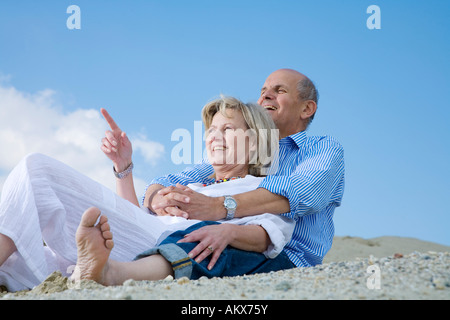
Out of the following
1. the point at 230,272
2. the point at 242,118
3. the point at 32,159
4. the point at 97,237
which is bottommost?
the point at 230,272

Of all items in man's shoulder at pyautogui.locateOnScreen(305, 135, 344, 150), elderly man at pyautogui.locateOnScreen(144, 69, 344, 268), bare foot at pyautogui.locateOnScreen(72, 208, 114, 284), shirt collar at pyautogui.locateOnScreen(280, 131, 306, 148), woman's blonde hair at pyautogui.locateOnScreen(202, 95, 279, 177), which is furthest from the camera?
shirt collar at pyautogui.locateOnScreen(280, 131, 306, 148)

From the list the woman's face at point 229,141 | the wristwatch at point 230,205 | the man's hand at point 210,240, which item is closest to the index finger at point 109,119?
the woman's face at point 229,141

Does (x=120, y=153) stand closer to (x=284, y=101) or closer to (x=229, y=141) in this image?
(x=229, y=141)

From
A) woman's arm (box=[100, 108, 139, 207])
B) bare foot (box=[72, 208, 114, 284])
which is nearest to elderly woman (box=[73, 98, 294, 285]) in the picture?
bare foot (box=[72, 208, 114, 284])

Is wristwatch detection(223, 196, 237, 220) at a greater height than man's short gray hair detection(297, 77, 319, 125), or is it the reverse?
man's short gray hair detection(297, 77, 319, 125)

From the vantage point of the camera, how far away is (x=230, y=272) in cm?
290

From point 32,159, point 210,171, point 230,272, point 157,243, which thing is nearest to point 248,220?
point 230,272

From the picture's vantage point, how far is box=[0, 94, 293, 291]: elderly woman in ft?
7.96

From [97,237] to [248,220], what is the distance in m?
1.18

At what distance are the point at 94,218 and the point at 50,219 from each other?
0.54m

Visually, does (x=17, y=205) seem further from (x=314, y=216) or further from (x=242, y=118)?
(x=314, y=216)

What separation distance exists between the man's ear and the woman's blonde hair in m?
0.84

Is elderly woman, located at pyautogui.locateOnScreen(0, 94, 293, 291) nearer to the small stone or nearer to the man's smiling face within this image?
the small stone
